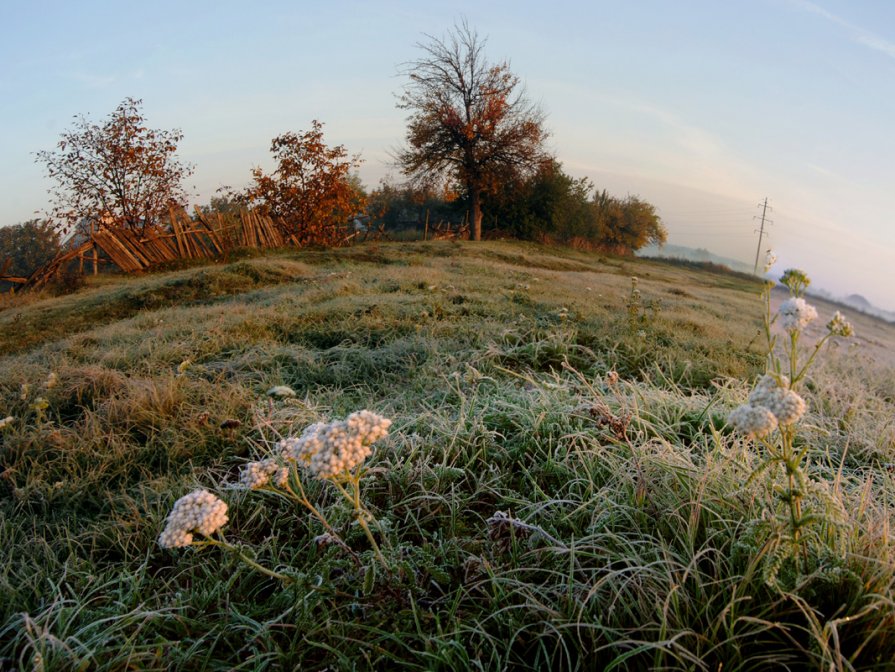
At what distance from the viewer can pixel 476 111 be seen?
23.2 meters

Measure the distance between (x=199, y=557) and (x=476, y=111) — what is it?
24162 millimetres

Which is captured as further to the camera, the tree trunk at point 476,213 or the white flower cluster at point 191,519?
the tree trunk at point 476,213

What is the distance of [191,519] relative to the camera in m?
1.25

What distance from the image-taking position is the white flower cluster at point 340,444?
3.90 feet

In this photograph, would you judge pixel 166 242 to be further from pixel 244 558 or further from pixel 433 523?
pixel 244 558

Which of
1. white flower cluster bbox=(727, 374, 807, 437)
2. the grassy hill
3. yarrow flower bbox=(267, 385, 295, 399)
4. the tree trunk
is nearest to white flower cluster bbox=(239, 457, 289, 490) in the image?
the grassy hill

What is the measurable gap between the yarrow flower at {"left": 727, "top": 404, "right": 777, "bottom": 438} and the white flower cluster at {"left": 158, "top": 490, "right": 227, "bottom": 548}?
47.6 inches

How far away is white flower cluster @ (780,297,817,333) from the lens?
123cm

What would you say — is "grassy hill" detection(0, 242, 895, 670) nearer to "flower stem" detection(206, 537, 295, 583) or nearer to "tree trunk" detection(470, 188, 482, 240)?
"flower stem" detection(206, 537, 295, 583)

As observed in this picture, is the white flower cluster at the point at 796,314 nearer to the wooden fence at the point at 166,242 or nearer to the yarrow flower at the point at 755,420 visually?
the yarrow flower at the point at 755,420

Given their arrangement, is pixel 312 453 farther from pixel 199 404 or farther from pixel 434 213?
pixel 434 213

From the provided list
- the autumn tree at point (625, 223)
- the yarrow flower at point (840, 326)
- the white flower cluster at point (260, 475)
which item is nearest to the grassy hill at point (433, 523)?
the yarrow flower at point (840, 326)

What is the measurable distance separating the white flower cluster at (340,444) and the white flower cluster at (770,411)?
80 cm

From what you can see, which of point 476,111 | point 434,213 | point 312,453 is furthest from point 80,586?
point 434,213
